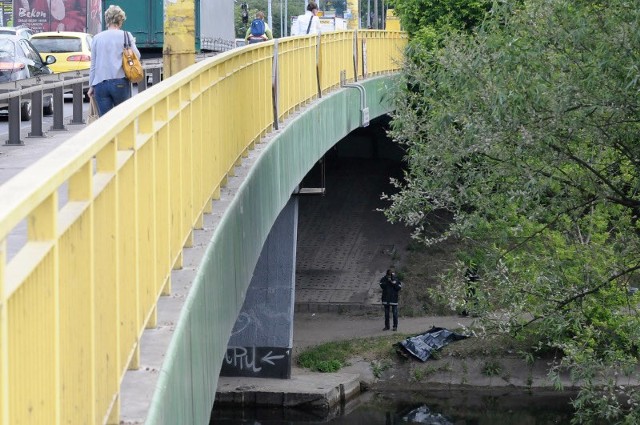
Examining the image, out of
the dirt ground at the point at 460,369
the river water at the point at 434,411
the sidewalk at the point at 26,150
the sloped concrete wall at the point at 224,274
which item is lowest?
the river water at the point at 434,411

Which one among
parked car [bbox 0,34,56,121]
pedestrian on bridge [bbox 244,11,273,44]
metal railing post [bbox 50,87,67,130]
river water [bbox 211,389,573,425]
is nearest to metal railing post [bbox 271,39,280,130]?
metal railing post [bbox 50,87,67,130]

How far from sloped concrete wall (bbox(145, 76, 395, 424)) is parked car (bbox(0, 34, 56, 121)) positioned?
556cm

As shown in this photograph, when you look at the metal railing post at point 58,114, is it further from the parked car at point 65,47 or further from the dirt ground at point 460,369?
the dirt ground at point 460,369

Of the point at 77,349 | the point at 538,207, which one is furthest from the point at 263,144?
the point at 77,349

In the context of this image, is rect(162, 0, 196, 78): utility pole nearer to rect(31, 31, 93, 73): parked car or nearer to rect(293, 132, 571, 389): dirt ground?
rect(293, 132, 571, 389): dirt ground

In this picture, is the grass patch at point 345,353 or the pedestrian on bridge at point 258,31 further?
the grass patch at point 345,353

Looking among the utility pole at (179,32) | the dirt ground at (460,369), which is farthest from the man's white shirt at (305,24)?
the utility pole at (179,32)

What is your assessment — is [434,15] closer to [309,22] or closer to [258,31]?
[258,31]

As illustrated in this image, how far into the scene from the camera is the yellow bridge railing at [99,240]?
8.09 ft

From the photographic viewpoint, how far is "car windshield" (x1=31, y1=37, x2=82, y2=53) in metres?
28.8

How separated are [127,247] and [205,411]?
2.16m

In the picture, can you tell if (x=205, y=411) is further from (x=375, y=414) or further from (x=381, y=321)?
(x=381, y=321)

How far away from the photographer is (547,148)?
43.2 ft

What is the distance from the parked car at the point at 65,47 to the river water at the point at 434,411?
27.1 feet
